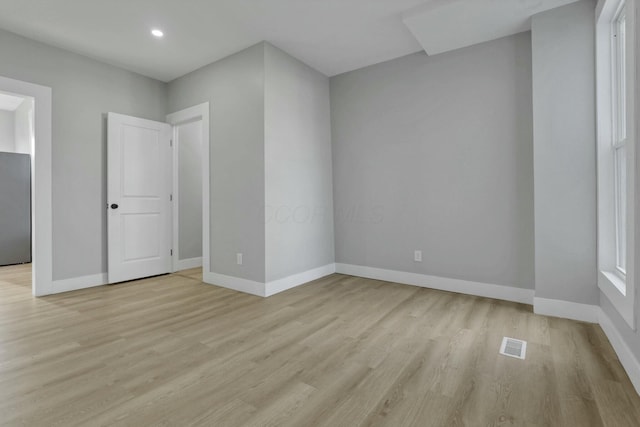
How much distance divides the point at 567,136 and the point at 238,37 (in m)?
3.14

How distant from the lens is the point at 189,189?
4719mm

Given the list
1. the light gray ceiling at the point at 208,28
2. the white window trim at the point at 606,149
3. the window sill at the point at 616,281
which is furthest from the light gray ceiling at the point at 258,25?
the window sill at the point at 616,281

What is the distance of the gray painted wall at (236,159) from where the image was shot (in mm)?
3336

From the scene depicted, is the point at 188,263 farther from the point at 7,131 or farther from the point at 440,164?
the point at 7,131

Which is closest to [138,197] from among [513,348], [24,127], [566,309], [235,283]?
[235,283]

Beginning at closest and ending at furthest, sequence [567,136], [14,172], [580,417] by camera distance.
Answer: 1. [580,417]
2. [567,136]
3. [14,172]

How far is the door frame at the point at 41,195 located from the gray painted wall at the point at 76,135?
0.21ft

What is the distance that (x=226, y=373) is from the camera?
1.76 meters

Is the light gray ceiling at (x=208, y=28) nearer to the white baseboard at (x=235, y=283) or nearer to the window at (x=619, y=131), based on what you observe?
the window at (x=619, y=131)

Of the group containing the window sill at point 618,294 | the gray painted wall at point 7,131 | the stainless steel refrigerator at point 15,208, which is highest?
the gray painted wall at point 7,131

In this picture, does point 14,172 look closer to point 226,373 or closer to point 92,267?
point 92,267

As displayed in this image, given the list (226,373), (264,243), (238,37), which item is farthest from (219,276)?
(238,37)

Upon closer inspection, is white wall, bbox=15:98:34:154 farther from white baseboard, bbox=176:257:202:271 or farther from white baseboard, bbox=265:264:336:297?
white baseboard, bbox=265:264:336:297

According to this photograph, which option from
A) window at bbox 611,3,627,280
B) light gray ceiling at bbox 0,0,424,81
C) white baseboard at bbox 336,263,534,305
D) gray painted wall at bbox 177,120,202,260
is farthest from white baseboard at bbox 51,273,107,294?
window at bbox 611,3,627,280
